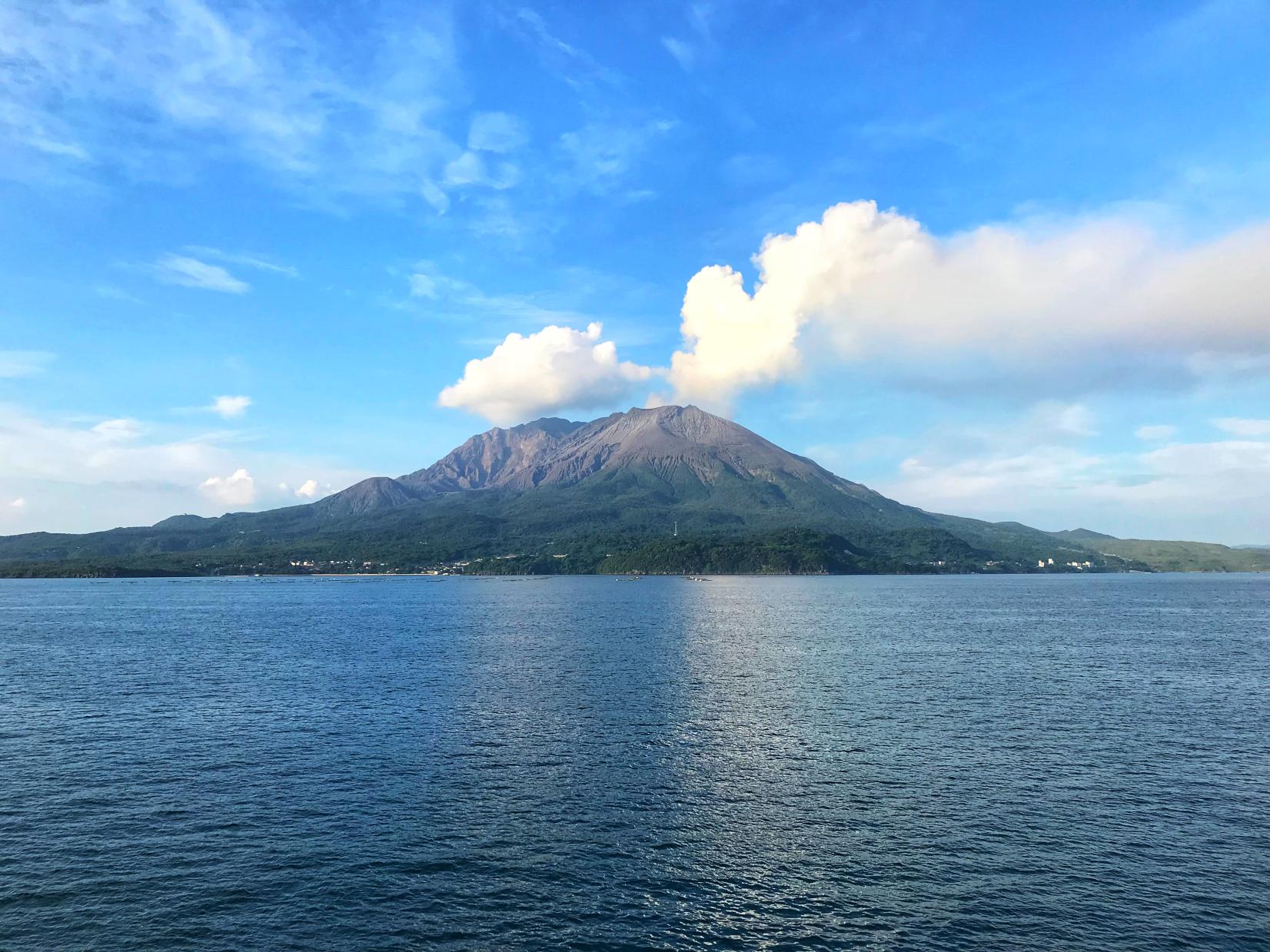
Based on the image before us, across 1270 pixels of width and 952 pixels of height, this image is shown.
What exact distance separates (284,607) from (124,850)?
158196mm

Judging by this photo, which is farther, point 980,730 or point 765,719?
point 765,719

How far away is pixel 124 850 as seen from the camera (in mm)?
33500

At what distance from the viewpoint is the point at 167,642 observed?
106 meters

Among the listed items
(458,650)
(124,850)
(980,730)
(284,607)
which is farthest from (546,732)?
(284,607)

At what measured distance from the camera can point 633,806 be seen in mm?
39062

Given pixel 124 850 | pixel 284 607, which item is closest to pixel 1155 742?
pixel 124 850

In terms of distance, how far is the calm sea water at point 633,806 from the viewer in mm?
28062

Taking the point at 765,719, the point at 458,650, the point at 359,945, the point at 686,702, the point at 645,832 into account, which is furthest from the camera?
the point at 458,650

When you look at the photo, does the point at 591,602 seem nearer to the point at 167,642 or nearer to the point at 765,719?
the point at 167,642

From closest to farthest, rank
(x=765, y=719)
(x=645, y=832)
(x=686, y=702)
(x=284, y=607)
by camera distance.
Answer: (x=645, y=832) → (x=765, y=719) → (x=686, y=702) → (x=284, y=607)

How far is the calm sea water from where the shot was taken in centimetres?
2806

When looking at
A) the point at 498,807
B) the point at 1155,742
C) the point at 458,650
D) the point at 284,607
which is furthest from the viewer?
the point at 284,607

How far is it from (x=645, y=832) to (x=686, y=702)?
29043 millimetres

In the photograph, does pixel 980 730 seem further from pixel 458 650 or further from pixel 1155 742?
pixel 458 650
